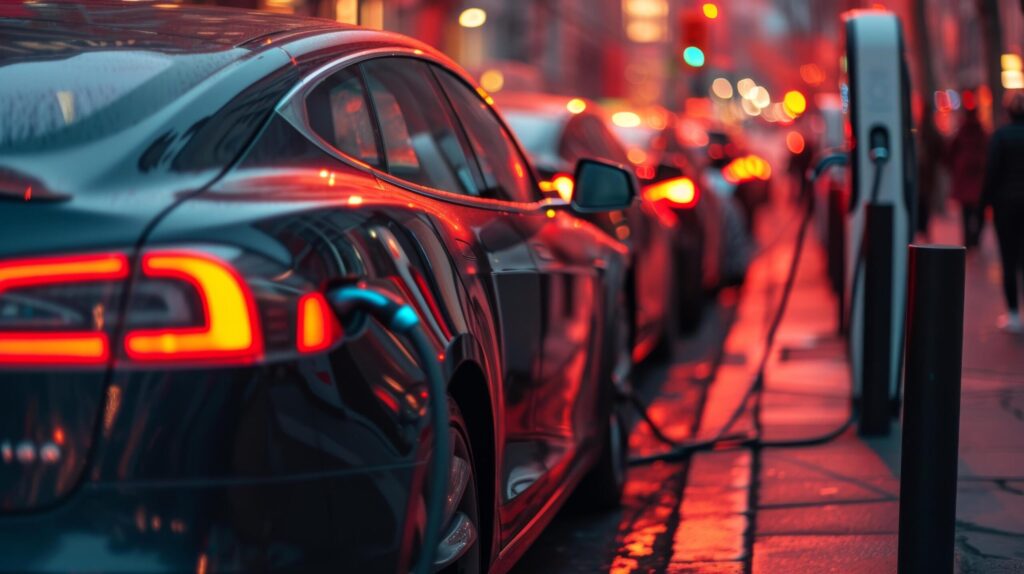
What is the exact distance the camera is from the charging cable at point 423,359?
298 centimetres

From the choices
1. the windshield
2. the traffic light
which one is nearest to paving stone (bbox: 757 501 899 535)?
the windshield

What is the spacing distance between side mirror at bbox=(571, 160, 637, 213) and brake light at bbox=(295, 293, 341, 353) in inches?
103

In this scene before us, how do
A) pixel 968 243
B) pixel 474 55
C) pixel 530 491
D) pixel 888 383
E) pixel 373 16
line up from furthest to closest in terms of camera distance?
pixel 474 55
pixel 373 16
pixel 968 243
pixel 888 383
pixel 530 491

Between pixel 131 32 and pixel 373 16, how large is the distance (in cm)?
3601

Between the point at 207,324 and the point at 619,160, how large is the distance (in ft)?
26.1

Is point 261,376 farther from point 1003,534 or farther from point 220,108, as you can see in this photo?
point 1003,534

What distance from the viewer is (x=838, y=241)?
13.1 metres

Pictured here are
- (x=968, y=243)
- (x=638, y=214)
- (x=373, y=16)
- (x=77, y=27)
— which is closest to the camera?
(x=77, y=27)

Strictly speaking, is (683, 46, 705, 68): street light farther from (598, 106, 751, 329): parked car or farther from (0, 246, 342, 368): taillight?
(0, 246, 342, 368): taillight

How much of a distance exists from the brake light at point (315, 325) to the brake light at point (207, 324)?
97mm

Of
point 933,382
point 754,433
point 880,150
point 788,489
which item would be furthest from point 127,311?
point 880,150

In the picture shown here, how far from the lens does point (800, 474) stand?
673 centimetres

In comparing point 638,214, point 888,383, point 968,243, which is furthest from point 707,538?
point 968,243

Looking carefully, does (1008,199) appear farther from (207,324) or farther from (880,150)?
(207,324)
